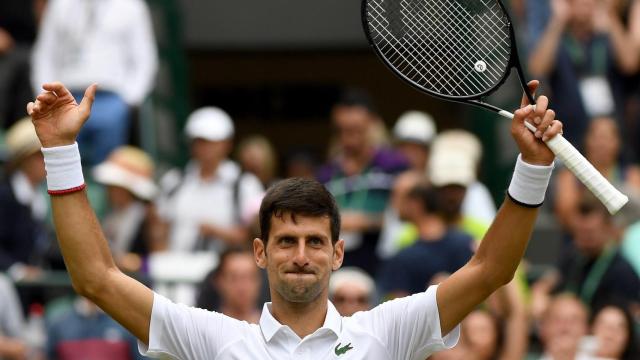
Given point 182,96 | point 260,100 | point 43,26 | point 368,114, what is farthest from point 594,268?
point 260,100

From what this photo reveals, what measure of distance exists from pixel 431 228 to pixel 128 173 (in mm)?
2338

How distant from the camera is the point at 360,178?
33.7 ft

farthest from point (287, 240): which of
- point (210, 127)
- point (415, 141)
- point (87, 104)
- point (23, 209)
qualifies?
point (210, 127)

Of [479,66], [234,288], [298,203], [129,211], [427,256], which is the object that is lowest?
[234,288]

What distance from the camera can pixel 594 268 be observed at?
8852 millimetres

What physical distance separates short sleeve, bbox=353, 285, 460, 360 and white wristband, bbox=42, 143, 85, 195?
36.4 inches

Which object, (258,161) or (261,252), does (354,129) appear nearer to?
(258,161)

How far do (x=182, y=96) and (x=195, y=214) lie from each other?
13.9 ft

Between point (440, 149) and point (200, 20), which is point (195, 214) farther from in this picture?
point (200, 20)

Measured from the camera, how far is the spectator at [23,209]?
9.79 m

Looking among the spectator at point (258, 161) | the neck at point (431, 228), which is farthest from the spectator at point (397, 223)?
the spectator at point (258, 161)

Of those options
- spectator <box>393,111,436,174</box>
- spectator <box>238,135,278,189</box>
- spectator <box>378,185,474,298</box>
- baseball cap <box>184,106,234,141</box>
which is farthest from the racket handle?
spectator <box>238,135,278,189</box>

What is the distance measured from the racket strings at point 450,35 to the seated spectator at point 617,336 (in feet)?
10.2

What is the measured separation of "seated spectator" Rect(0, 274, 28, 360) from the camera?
8945 mm
